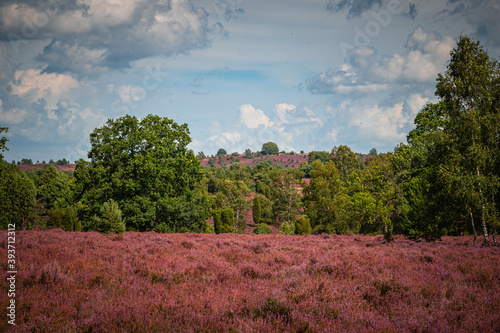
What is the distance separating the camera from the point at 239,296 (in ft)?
19.9

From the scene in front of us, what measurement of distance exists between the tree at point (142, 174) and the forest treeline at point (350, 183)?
10 cm

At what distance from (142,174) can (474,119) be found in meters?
25.6

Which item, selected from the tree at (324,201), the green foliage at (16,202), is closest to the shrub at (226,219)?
the tree at (324,201)

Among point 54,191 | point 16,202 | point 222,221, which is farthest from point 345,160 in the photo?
point 54,191

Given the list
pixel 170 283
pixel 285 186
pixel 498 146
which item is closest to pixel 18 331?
pixel 170 283

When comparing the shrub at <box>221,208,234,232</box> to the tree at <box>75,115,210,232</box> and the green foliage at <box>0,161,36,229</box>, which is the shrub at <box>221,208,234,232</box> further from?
the green foliage at <box>0,161,36,229</box>

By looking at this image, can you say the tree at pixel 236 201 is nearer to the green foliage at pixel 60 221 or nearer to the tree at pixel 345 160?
the tree at pixel 345 160

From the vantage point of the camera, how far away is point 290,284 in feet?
22.4

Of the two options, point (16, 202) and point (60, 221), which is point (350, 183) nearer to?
point (60, 221)

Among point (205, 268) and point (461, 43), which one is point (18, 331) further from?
point (461, 43)

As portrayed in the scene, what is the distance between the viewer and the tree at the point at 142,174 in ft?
85.3

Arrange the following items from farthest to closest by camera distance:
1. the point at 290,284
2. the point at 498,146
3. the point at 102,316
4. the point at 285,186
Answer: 1. the point at 285,186
2. the point at 498,146
3. the point at 290,284
4. the point at 102,316

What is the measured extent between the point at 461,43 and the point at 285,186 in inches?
1614

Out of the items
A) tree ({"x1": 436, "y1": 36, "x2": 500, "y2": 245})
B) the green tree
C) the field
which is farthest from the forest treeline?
the field
